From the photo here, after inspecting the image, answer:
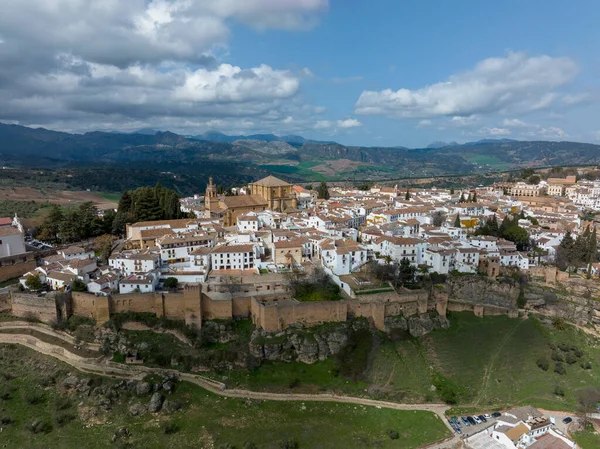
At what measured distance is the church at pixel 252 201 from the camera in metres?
46.7

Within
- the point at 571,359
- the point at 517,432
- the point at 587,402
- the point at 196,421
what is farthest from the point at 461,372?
the point at 196,421

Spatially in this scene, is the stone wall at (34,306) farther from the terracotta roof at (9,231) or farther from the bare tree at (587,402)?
the bare tree at (587,402)

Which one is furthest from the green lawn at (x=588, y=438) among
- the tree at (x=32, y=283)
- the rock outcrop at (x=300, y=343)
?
the tree at (x=32, y=283)

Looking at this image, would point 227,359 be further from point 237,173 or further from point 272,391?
point 237,173

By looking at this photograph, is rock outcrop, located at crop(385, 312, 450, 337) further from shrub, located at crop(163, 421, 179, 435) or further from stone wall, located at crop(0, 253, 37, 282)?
stone wall, located at crop(0, 253, 37, 282)

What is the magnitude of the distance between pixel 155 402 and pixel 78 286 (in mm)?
10812

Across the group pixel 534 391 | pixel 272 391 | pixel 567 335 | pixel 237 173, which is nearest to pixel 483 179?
pixel 237 173

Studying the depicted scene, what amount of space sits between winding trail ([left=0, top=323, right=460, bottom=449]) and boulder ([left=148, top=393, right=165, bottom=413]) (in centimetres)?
177

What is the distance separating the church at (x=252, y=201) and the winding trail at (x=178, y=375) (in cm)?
2153

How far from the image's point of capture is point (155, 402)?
74.7 ft

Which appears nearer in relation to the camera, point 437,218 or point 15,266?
point 15,266

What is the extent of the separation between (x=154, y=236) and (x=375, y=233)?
19.2 metres

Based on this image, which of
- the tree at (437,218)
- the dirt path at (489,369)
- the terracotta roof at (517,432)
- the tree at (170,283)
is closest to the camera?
the terracotta roof at (517,432)

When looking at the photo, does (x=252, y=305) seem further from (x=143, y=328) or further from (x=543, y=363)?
(x=543, y=363)
